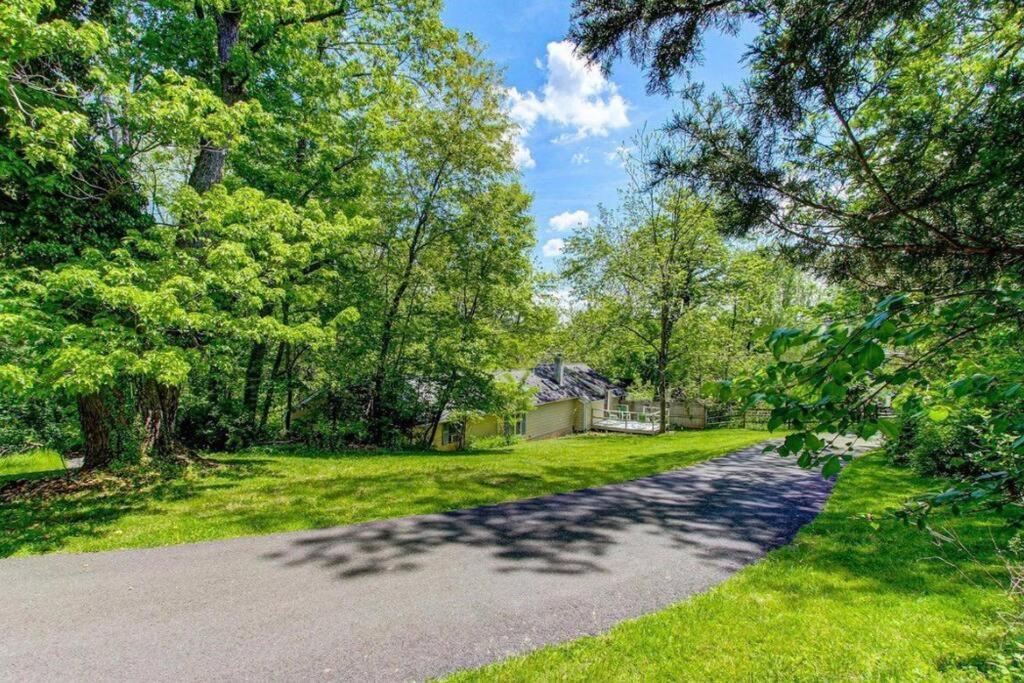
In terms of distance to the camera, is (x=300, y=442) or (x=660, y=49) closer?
(x=660, y=49)

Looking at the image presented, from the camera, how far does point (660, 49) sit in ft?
13.6

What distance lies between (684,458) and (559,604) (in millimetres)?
8601

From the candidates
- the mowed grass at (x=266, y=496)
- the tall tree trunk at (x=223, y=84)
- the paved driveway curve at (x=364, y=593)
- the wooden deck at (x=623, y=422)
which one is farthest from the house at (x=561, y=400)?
the paved driveway curve at (x=364, y=593)

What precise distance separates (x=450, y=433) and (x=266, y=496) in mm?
12674

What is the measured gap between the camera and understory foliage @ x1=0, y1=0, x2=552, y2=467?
19.6ft

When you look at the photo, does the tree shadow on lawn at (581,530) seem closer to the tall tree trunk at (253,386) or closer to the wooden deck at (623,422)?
the tall tree trunk at (253,386)

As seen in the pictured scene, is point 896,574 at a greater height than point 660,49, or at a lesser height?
lesser

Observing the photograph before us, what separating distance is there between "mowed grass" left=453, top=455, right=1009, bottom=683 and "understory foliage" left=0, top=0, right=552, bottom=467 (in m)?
6.66

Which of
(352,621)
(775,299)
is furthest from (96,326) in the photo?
(775,299)

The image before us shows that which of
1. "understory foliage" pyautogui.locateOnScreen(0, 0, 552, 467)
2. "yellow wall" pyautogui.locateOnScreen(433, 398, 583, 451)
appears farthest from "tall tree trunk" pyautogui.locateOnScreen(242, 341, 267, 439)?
"yellow wall" pyautogui.locateOnScreen(433, 398, 583, 451)

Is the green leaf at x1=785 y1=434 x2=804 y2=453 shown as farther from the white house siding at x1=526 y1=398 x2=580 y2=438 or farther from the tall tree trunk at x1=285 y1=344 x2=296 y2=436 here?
the white house siding at x1=526 y1=398 x2=580 y2=438

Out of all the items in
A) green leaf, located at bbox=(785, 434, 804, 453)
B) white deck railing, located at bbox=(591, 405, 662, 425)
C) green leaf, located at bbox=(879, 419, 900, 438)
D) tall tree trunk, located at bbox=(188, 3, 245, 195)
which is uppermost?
tall tree trunk, located at bbox=(188, 3, 245, 195)

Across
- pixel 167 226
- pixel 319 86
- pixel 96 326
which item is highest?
pixel 319 86

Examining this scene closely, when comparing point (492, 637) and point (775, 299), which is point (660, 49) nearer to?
point (492, 637)
